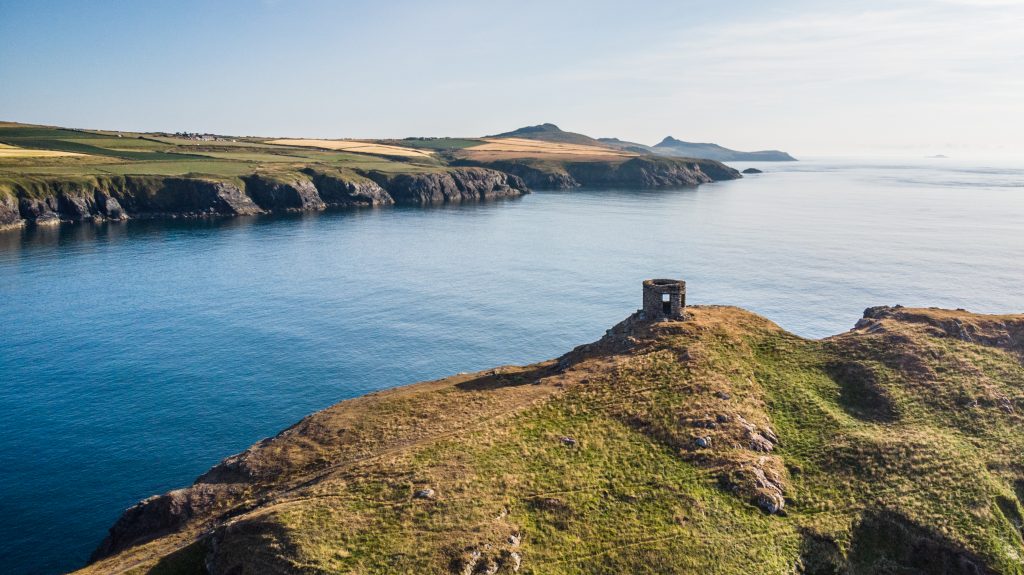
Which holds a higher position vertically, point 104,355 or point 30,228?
point 30,228

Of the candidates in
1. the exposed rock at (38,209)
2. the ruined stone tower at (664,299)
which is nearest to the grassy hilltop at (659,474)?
the ruined stone tower at (664,299)

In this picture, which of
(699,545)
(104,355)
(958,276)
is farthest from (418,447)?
(958,276)

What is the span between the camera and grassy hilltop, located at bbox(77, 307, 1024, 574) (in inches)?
1443

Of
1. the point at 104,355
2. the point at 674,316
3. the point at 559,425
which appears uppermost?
the point at 674,316

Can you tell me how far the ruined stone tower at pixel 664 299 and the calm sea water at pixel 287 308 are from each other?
97.5ft

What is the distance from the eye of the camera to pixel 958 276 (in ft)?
429

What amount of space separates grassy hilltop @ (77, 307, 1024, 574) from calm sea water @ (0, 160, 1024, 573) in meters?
17.8

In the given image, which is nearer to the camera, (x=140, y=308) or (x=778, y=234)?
(x=140, y=308)

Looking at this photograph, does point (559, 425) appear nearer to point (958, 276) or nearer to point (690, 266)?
point (690, 266)

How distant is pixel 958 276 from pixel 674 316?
102491 millimetres

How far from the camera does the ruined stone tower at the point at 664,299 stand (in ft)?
202

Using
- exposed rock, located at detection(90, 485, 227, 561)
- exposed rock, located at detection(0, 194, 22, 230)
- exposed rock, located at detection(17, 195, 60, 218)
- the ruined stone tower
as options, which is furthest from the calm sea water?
the ruined stone tower

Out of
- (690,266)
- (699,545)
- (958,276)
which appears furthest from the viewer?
(690,266)

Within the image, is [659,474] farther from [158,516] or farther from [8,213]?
[8,213]
